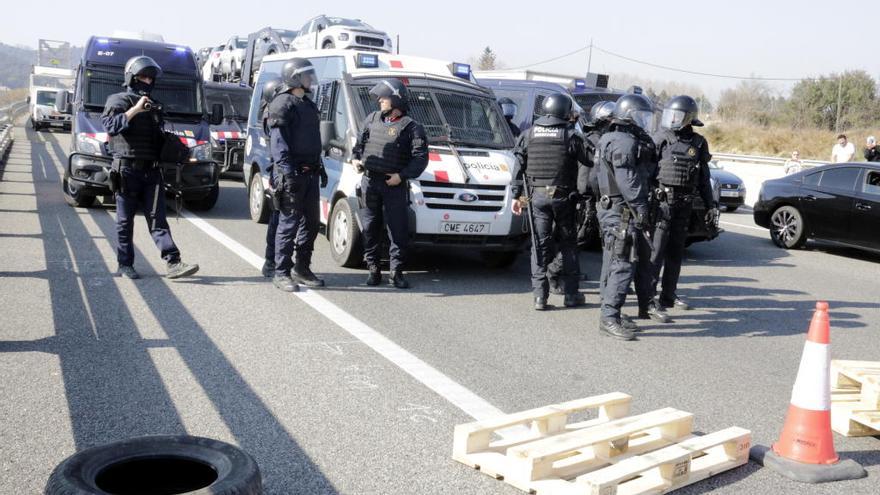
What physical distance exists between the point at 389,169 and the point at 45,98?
3361cm

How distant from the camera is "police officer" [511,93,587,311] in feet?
26.7

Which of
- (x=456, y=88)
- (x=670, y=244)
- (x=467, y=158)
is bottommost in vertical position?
(x=670, y=244)

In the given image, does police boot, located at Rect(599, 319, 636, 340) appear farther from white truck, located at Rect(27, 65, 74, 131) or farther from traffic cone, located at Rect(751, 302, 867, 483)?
white truck, located at Rect(27, 65, 74, 131)

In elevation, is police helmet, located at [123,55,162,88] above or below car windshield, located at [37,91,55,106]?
above

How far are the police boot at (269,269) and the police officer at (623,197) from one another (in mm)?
3215

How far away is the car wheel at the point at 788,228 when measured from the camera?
13484 mm

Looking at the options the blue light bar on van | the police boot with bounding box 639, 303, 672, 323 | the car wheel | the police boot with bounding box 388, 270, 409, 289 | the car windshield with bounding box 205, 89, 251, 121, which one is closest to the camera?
the police boot with bounding box 639, 303, 672, 323

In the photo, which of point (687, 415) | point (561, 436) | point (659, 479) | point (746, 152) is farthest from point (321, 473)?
point (746, 152)

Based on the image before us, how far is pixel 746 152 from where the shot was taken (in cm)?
4453

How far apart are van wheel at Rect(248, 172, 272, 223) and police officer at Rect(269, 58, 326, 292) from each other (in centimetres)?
381

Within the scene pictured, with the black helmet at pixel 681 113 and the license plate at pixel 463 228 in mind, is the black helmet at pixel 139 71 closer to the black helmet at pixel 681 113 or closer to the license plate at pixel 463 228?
the license plate at pixel 463 228

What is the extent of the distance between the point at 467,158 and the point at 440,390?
420 cm

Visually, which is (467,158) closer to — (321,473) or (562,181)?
(562,181)

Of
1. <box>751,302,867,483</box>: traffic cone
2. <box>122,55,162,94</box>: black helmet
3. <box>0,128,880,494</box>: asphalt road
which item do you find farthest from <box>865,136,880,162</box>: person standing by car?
<box>751,302,867,483</box>: traffic cone
